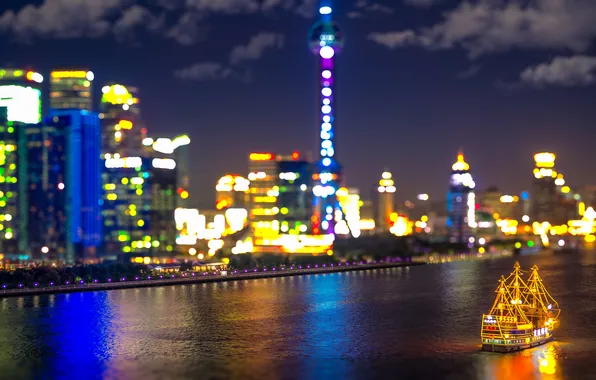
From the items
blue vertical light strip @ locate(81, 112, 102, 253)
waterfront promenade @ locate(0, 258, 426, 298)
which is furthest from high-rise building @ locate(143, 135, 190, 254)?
waterfront promenade @ locate(0, 258, 426, 298)

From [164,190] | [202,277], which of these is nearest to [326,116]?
[164,190]

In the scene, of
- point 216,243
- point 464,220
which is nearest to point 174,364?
point 216,243

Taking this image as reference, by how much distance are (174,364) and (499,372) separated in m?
10.7

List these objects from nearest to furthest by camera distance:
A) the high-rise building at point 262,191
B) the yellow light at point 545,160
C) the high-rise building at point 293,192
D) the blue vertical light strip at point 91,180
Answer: the blue vertical light strip at point 91,180 < the high-rise building at point 293,192 < the high-rise building at point 262,191 < the yellow light at point 545,160

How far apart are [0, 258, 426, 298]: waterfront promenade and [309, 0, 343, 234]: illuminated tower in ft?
46.6

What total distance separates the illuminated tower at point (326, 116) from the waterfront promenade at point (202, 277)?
559 inches

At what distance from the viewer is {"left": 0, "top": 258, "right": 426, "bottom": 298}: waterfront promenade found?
168 feet

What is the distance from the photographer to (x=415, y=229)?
168750 millimetres

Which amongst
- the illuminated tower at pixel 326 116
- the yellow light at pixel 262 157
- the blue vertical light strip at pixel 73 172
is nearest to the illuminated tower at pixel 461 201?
the yellow light at pixel 262 157

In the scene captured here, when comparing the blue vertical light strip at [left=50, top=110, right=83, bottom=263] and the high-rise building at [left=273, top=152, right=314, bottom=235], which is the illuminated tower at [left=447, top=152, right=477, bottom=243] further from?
the blue vertical light strip at [left=50, top=110, right=83, bottom=263]

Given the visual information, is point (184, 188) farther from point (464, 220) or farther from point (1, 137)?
point (464, 220)

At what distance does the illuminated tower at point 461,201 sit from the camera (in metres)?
152

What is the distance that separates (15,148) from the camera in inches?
3501

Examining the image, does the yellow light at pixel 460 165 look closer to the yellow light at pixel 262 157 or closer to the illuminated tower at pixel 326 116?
the yellow light at pixel 262 157
